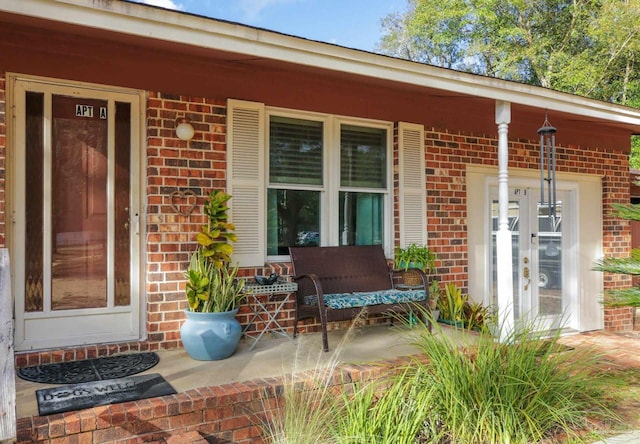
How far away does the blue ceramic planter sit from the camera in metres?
3.85

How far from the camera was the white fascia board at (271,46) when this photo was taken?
2.94 m

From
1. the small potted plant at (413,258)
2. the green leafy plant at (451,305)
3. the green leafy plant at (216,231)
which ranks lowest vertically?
the green leafy plant at (451,305)

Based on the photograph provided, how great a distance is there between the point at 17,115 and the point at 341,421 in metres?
3.21

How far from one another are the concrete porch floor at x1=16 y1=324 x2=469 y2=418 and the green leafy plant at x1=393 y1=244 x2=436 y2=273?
0.67 m

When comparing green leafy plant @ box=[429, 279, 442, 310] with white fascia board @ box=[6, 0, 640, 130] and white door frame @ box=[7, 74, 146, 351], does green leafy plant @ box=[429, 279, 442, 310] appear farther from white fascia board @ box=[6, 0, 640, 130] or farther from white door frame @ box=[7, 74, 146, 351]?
white door frame @ box=[7, 74, 146, 351]

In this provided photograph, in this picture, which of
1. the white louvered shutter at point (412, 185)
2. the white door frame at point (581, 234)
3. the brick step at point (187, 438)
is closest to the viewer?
the brick step at point (187, 438)

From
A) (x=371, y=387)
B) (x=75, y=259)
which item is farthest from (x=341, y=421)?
(x=75, y=259)

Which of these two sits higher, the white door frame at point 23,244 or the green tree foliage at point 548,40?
the green tree foliage at point 548,40

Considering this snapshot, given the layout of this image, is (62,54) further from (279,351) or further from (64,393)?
(279,351)

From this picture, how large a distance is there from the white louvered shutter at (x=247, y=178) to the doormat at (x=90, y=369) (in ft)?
3.92

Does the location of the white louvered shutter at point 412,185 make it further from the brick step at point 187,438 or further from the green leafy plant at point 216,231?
the brick step at point 187,438

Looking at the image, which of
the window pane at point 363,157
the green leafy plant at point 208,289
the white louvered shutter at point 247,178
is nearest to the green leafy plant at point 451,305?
the window pane at point 363,157

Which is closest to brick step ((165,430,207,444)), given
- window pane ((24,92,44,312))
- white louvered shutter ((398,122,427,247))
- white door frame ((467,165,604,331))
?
window pane ((24,92,44,312))

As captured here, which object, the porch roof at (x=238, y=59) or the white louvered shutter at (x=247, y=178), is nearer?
the porch roof at (x=238, y=59)
